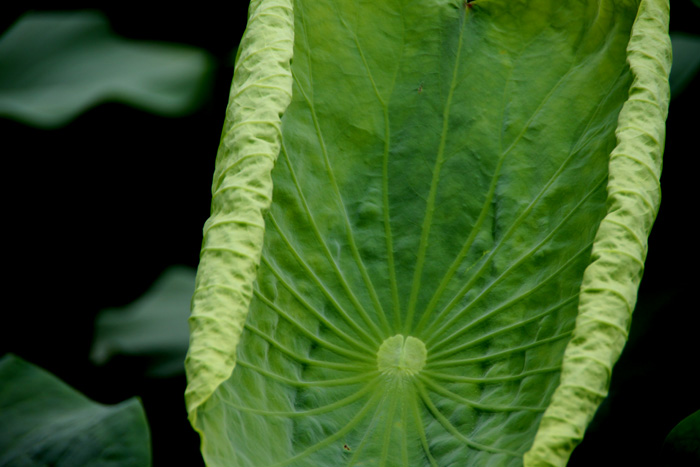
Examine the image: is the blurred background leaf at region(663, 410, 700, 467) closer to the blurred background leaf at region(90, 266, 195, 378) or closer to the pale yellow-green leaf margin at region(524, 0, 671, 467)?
the pale yellow-green leaf margin at region(524, 0, 671, 467)

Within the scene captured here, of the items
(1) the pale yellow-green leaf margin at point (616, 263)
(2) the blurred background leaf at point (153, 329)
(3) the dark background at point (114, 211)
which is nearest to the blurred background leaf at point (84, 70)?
(3) the dark background at point (114, 211)

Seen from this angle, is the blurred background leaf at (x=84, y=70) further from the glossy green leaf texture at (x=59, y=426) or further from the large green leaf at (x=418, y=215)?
the large green leaf at (x=418, y=215)

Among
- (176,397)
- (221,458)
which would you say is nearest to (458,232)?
(221,458)

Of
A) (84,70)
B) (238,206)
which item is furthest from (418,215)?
(84,70)

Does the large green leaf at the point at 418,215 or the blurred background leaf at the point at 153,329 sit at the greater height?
the large green leaf at the point at 418,215

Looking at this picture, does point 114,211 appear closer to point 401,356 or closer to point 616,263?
point 401,356

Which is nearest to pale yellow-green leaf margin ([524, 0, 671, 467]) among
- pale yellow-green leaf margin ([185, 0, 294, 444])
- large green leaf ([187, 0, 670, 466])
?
large green leaf ([187, 0, 670, 466])
